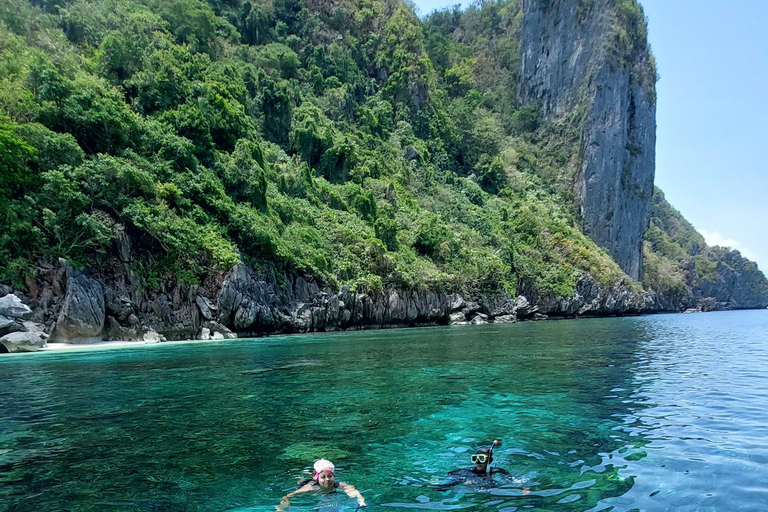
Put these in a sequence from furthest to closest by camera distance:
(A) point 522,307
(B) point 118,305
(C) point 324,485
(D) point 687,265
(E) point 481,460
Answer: (D) point 687,265
(A) point 522,307
(B) point 118,305
(E) point 481,460
(C) point 324,485

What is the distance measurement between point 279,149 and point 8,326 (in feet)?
119

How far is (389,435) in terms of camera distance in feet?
25.8

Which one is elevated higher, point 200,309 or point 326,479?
point 200,309

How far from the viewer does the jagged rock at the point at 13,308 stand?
20.9 metres

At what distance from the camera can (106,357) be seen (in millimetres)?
19109

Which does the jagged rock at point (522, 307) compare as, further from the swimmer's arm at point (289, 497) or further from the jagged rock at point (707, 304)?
the jagged rock at point (707, 304)

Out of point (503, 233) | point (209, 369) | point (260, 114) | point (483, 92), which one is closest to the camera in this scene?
point (209, 369)

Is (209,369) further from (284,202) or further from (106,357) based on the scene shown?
(284,202)

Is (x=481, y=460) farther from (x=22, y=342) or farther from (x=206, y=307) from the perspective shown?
(x=206, y=307)

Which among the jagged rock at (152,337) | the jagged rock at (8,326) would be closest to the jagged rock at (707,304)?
the jagged rock at (152,337)

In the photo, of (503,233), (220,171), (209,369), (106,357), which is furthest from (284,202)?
(503,233)

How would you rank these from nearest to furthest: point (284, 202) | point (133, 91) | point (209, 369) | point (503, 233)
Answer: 1. point (209, 369)
2. point (133, 91)
3. point (284, 202)
4. point (503, 233)

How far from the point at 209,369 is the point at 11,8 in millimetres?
38097

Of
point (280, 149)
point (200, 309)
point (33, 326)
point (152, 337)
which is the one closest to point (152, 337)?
point (152, 337)
